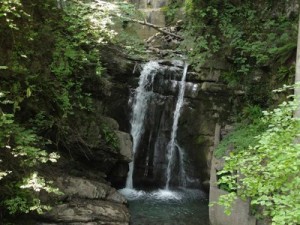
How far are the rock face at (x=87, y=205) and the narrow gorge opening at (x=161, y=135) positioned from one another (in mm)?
2934

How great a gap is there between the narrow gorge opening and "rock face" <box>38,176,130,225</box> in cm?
293

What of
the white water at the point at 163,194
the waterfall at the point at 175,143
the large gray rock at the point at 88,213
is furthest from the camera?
the waterfall at the point at 175,143

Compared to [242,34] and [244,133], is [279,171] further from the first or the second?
[242,34]

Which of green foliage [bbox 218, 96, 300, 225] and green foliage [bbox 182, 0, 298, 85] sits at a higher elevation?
green foliage [bbox 182, 0, 298, 85]

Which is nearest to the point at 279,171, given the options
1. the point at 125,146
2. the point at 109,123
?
the point at 125,146

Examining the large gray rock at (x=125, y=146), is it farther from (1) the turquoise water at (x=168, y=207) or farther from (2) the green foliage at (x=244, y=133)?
(2) the green foliage at (x=244, y=133)

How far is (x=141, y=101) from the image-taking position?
509 inches

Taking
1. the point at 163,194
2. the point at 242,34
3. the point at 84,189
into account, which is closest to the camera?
the point at 84,189

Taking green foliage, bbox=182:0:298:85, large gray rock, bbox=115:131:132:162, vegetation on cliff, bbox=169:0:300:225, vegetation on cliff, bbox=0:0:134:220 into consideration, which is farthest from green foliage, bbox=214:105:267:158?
vegetation on cliff, bbox=0:0:134:220

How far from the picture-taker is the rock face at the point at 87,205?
7500 mm

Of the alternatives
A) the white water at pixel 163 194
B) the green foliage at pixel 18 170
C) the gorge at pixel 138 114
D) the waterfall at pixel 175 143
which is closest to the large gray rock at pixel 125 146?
the gorge at pixel 138 114

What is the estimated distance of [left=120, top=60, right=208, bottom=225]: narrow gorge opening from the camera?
40.4ft

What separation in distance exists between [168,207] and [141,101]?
14.7ft

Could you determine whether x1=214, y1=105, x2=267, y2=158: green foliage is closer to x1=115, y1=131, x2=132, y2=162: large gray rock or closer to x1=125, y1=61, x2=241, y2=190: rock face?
x1=125, y1=61, x2=241, y2=190: rock face
